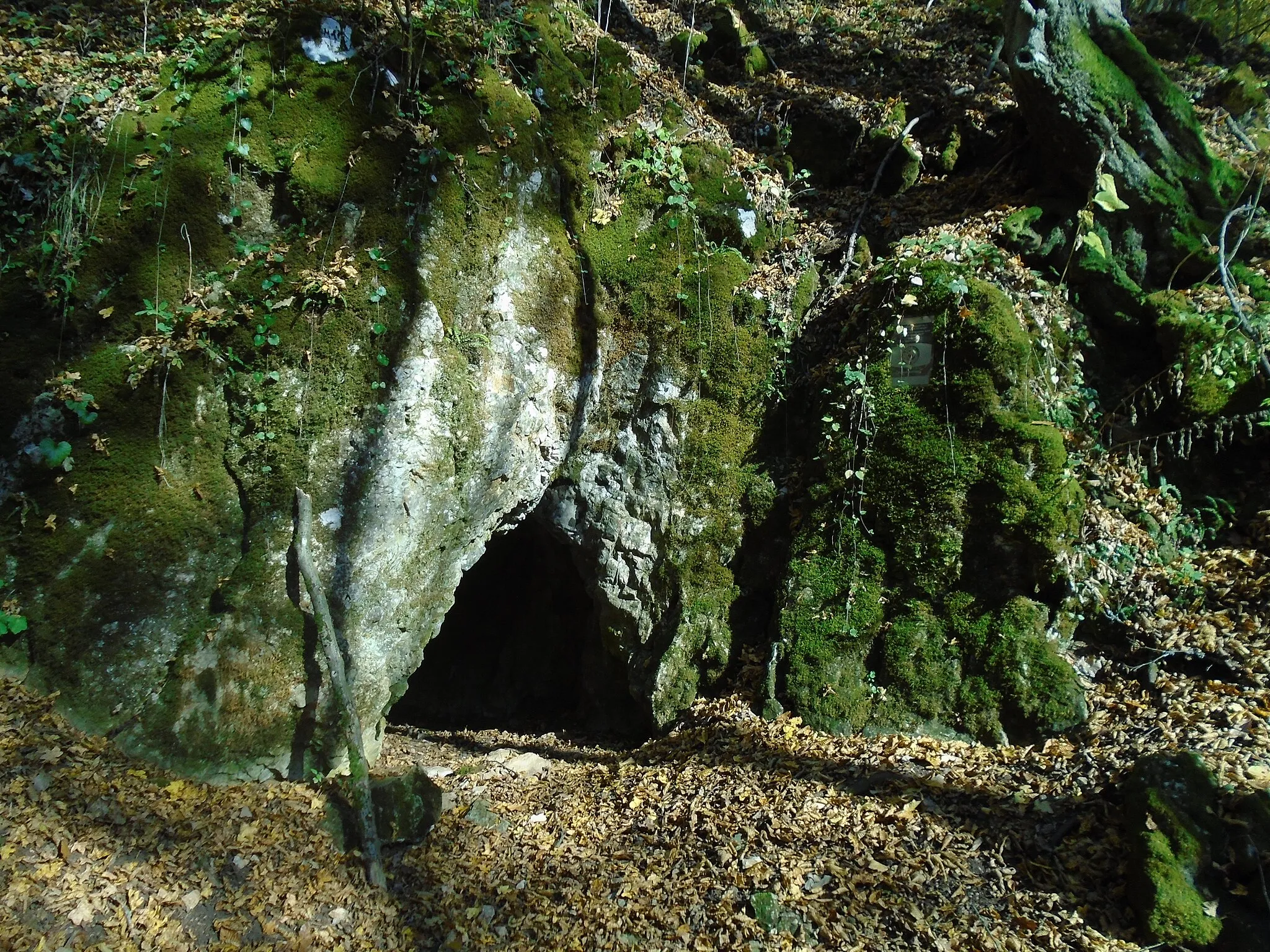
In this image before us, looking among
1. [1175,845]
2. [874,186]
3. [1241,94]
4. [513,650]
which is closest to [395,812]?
[513,650]

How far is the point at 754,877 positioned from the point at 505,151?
5.90m

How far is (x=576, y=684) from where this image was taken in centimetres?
836

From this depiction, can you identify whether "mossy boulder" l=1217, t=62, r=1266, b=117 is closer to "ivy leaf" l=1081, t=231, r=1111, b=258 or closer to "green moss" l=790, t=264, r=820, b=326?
"ivy leaf" l=1081, t=231, r=1111, b=258

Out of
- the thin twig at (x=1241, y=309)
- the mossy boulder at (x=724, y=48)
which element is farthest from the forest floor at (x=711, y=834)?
the mossy boulder at (x=724, y=48)

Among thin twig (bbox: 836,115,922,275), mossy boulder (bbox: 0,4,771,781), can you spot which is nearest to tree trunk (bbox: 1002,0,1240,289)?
thin twig (bbox: 836,115,922,275)

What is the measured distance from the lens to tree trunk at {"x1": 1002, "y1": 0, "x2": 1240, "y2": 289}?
258 inches

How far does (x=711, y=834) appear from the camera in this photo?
443 cm

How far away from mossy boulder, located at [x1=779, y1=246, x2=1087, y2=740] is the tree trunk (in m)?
1.58

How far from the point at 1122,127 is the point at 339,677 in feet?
27.6

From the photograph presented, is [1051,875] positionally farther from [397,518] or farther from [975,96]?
[975,96]

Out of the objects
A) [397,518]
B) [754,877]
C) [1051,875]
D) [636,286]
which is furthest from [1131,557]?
[397,518]

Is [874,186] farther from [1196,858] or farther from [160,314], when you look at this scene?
[160,314]

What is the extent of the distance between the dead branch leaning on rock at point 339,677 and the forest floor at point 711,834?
21 cm

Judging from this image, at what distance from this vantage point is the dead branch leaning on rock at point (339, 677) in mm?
4426
